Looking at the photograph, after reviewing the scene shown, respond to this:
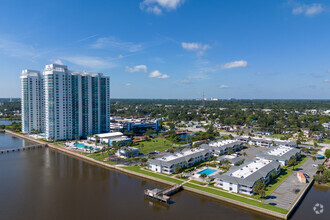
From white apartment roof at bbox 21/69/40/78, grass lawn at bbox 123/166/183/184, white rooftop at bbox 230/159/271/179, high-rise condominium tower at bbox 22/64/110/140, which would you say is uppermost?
white apartment roof at bbox 21/69/40/78

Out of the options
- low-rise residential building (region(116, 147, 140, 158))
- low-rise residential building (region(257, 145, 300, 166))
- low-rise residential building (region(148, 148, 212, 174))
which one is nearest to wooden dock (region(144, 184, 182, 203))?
low-rise residential building (region(148, 148, 212, 174))

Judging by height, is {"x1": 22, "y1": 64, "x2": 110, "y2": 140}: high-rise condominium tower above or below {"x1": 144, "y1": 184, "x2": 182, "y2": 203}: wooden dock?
above

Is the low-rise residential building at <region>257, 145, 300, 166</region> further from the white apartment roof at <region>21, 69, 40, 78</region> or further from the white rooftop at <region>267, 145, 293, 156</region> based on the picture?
the white apartment roof at <region>21, 69, 40, 78</region>

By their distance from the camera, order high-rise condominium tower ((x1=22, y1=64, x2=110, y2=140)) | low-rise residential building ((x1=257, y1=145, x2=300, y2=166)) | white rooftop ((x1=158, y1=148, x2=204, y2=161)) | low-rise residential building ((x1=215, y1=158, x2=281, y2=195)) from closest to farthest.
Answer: low-rise residential building ((x1=215, y1=158, x2=281, y2=195)), white rooftop ((x1=158, y1=148, x2=204, y2=161)), low-rise residential building ((x1=257, y1=145, x2=300, y2=166)), high-rise condominium tower ((x1=22, y1=64, x2=110, y2=140))

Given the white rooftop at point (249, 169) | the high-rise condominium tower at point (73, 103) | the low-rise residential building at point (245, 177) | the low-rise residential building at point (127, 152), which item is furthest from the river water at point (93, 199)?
the high-rise condominium tower at point (73, 103)

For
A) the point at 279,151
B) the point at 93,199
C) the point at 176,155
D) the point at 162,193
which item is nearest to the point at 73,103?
the point at 176,155

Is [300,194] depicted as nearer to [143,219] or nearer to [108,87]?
[143,219]

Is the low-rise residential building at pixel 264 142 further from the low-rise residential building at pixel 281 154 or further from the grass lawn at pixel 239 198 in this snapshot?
the grass lawn at pixel 239 198

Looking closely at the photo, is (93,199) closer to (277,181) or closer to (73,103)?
(277,181)
